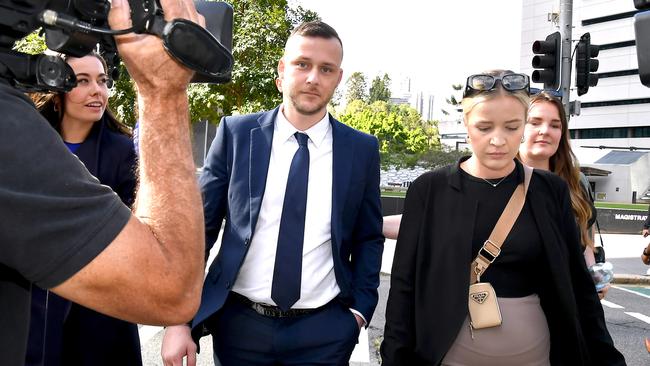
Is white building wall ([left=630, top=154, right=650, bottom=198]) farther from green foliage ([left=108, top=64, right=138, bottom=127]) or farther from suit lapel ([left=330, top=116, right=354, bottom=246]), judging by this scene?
suit lapel ([left=330, top=116, right=354, bottom=246])

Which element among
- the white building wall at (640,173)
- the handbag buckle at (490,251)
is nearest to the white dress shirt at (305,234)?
the handbag buckle at (490,251)

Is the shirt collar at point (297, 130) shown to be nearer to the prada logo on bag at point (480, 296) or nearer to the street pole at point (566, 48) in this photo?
the prada logo on bag at point (480, 296)

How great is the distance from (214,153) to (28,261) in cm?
190

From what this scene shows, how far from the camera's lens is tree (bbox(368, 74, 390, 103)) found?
10469 cm

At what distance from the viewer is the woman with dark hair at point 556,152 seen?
3.46 metres

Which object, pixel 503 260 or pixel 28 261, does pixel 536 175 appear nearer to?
pixel 503 260

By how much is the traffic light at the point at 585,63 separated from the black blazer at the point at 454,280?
8.01m

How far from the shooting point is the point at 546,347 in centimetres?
250

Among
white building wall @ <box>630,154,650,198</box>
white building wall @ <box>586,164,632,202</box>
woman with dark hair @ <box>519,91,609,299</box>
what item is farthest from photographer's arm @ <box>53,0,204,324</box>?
white building wall @ <box>630,154,650,198</box>

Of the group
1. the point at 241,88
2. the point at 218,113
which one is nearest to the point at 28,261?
the point at 241,88

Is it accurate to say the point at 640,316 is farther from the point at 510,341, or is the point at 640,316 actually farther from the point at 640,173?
the point at 640,173

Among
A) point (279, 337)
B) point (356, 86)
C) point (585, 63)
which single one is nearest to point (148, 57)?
point (279, 337)

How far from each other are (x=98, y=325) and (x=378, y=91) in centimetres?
10442

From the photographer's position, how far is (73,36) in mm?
1174
